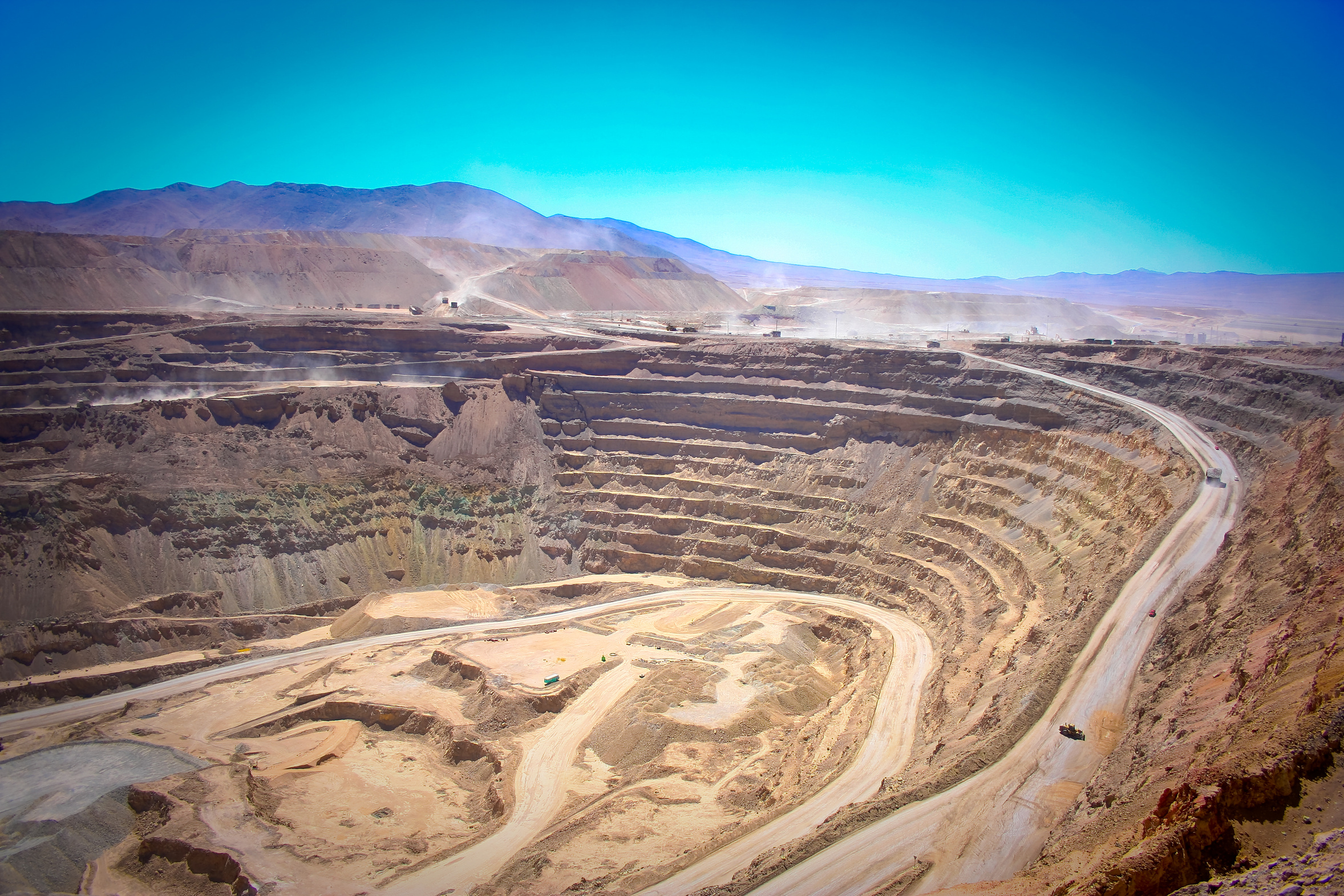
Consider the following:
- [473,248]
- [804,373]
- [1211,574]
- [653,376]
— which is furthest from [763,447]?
[473,248]

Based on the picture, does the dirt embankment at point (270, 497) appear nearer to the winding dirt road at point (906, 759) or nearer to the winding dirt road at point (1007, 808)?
the winding dirt road at point (906, 759)

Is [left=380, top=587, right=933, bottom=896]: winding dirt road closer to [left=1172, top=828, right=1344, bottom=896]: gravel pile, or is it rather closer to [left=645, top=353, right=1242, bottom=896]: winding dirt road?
[left=645, top=353, right=1242, bottom=896]: winding dirt road

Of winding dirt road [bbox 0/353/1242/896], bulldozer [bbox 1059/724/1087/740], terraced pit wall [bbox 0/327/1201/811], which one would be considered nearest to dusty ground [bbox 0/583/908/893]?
winding dirt road [bbox 0/353/1242/896]

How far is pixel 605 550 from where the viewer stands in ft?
201

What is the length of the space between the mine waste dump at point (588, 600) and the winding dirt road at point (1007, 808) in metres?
0.11

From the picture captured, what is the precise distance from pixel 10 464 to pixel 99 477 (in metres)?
7.58

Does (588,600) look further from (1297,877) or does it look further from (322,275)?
(322,275)

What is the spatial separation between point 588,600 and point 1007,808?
123 feet

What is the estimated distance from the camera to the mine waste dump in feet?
83.4

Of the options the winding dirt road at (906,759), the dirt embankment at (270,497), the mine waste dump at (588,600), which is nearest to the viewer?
the winding dirt road at (906,759)

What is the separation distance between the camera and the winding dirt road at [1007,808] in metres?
18.4

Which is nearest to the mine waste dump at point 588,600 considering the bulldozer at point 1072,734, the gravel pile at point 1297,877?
the bulldozer at point 1072,734

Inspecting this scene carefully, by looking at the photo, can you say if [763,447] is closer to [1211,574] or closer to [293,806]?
[1211,574]

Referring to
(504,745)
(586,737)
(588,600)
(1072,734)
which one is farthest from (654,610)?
(1072,734)
